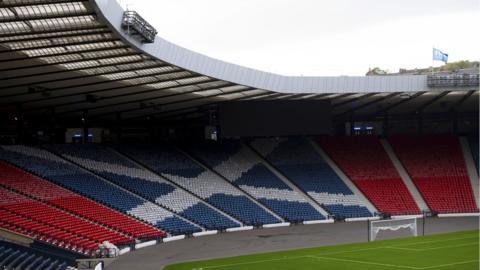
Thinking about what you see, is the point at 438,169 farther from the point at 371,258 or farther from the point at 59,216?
the point at 59,216

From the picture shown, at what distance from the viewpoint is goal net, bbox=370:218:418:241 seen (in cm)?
4247

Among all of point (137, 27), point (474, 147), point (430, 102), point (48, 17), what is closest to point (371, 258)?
point (137, 27)

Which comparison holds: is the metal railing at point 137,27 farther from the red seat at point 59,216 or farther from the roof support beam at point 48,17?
the red seat at point 59,216

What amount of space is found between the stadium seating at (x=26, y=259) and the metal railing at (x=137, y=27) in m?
11.3

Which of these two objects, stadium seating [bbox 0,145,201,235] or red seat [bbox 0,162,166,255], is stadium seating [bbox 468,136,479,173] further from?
red seat [bbox 0,162,166,255]

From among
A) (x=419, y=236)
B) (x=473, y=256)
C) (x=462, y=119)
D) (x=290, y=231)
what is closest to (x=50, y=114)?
(x=290, y=231)

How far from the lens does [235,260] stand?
35594mm

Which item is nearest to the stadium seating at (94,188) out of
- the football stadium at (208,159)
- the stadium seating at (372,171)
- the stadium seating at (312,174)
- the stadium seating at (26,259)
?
the football stadium at (208,159)

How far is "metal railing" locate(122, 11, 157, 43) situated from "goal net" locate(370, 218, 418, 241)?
715 inches

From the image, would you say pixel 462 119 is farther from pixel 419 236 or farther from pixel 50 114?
pixel 50 114

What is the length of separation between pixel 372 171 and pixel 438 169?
237 inches

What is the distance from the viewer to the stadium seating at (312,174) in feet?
181

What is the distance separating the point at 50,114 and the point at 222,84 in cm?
1671

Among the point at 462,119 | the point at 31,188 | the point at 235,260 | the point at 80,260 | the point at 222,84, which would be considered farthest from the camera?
the point at 462,119
